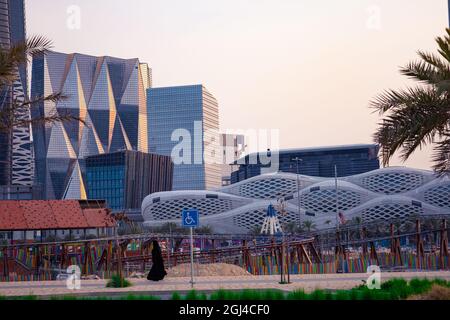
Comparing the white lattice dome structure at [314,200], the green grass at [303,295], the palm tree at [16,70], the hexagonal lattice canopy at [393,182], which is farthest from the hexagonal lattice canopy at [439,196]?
the green grass at [303,295]

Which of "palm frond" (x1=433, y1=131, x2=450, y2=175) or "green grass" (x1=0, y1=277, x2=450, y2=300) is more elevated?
"palm frond" (x1=433, y1=131, x2=450, y2=175)

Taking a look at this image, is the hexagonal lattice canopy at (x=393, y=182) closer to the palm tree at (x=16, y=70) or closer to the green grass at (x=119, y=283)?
the green grass at (x=119, y=283)

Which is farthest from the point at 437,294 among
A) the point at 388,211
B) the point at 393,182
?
the point at 393,182

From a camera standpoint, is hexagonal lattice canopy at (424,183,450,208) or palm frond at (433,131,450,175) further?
hexagonal lattice canopy at (424,183,450,208)

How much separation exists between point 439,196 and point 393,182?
10.2 meters

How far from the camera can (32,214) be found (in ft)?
203

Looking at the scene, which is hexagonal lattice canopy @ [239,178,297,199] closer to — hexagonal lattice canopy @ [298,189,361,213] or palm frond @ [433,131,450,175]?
hexagonal lattice canopy @ [298,189,361,213]

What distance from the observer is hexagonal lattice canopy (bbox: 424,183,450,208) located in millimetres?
157000

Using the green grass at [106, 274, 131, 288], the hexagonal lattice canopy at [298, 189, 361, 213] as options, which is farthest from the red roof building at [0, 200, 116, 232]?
the hexagonal lattice canopy at [298, 189, 361, 213]

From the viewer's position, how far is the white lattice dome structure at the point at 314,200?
511 feet

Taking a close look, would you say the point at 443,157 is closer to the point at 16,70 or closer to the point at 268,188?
the point at 16,70
